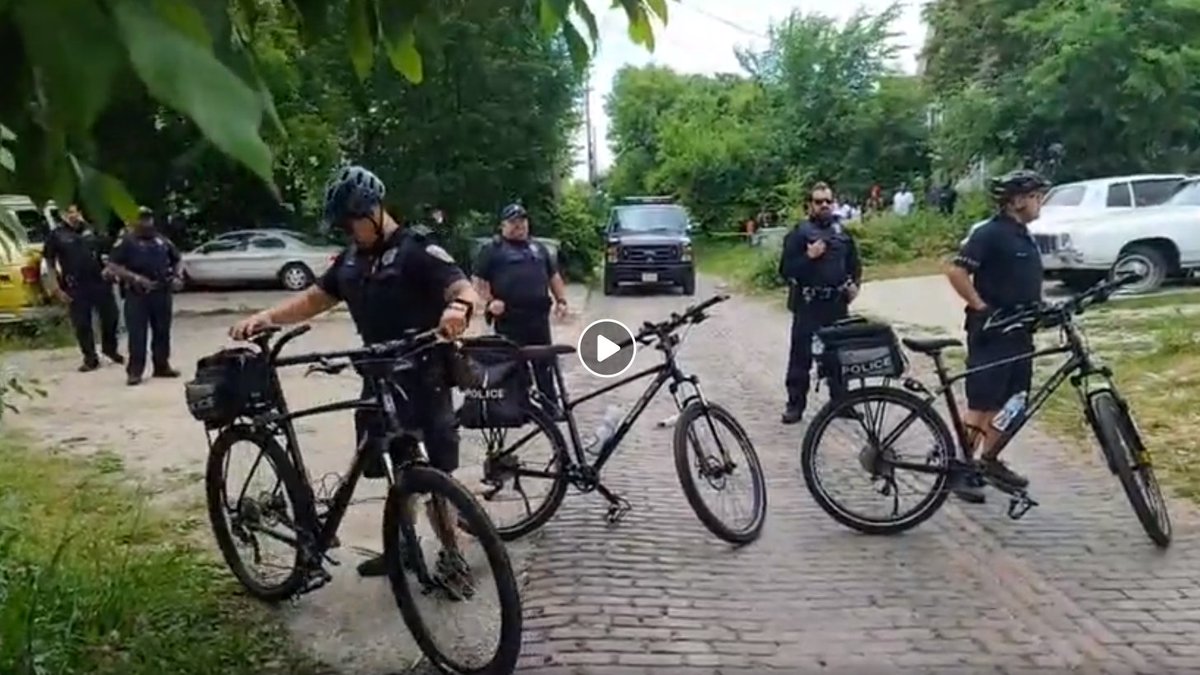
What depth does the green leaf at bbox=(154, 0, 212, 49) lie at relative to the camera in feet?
3.88

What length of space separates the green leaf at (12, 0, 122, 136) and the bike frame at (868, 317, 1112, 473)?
607 centimetres

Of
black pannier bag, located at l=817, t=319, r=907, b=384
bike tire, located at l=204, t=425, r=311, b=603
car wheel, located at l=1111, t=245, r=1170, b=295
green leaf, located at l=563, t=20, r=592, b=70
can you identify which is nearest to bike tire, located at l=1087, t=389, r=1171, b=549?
black pannier bag, located at l=817, t=319, r=907, b=384

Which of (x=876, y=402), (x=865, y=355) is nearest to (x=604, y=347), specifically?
(x=865, y=355)

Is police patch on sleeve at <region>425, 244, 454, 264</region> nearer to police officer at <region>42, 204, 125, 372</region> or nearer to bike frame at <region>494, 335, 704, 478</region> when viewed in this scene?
bike frame at <region>494, 335, 704, 478</region>

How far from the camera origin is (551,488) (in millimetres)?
6977

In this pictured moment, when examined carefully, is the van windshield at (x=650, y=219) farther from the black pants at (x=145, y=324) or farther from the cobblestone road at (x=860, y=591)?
the cobblestone road at (x=860, y=591)

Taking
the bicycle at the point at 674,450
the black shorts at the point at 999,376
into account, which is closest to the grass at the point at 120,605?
the bicycle at the point at 674,450

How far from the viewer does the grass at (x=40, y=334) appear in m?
18.2

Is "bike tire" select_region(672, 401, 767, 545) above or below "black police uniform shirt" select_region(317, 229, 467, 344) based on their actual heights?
below

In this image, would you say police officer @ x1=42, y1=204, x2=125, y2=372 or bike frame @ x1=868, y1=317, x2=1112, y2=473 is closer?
bike frame @ x1=868, y1=317, x2=1112, y2=473

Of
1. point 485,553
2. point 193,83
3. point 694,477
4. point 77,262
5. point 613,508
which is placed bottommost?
point 613,508

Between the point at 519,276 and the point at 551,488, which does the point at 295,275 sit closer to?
the point at 519,276

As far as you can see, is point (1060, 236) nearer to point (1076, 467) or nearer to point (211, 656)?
point (1076, 467)

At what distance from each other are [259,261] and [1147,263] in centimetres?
1727
